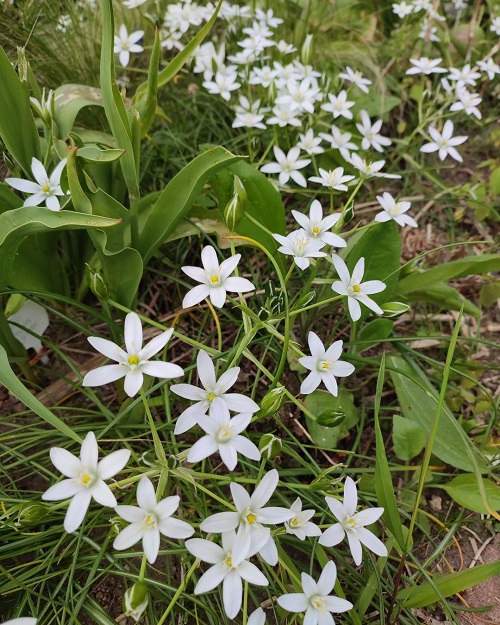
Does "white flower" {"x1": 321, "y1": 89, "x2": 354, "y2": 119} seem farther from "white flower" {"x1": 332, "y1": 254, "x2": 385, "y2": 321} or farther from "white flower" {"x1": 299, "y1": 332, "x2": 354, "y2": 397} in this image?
"white flower" {"x1": 299, "y1": 332, "x2": 354, "y2": 397}

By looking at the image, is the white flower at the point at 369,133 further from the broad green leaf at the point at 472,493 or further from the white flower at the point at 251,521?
the white flower at the point at 251,521

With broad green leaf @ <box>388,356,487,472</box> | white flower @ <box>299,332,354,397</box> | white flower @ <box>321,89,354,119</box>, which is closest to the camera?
white flower @ <box>299,332,354,397</box>

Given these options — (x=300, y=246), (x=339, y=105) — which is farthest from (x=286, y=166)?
Answer: (x=300, y=246)

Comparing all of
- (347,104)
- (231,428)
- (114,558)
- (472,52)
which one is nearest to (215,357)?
(231,428)

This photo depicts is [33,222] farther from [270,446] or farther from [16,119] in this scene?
[270,446]

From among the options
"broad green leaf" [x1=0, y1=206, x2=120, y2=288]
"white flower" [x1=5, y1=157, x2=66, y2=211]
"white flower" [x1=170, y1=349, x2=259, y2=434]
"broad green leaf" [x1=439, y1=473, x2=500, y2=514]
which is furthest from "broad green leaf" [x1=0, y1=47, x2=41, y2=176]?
"broad green leaf" [x1=439, y1=473, x2=500, y2=514]

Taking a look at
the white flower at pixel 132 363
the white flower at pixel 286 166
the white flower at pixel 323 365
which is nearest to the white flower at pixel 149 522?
the white flower at pixel 132 363
